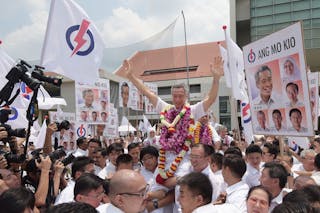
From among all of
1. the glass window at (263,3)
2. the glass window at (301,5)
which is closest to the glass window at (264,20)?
the glass window at (263,3)

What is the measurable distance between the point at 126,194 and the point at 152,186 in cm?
188

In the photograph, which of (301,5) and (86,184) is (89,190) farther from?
(301,5)

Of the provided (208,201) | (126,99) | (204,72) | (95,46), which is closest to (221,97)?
(204,72)

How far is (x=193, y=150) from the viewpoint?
3756mm

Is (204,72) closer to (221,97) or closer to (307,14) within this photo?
(221,97)

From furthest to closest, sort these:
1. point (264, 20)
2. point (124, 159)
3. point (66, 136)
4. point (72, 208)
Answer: point (264, 20), point (66, 136), point (124, 159), point (72, 208)

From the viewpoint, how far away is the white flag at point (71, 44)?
5336mm

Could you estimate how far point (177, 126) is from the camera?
409 cm

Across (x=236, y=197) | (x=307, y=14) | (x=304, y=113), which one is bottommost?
(x=236, y=197)

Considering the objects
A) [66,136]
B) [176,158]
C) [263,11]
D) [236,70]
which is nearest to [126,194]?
[176,158]

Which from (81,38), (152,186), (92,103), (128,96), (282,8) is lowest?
(152,186)

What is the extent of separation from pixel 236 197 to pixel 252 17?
93.6 feet

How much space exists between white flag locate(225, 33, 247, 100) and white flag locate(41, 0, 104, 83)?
3.15 m

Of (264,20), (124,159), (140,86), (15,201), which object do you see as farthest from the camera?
(264,20)
